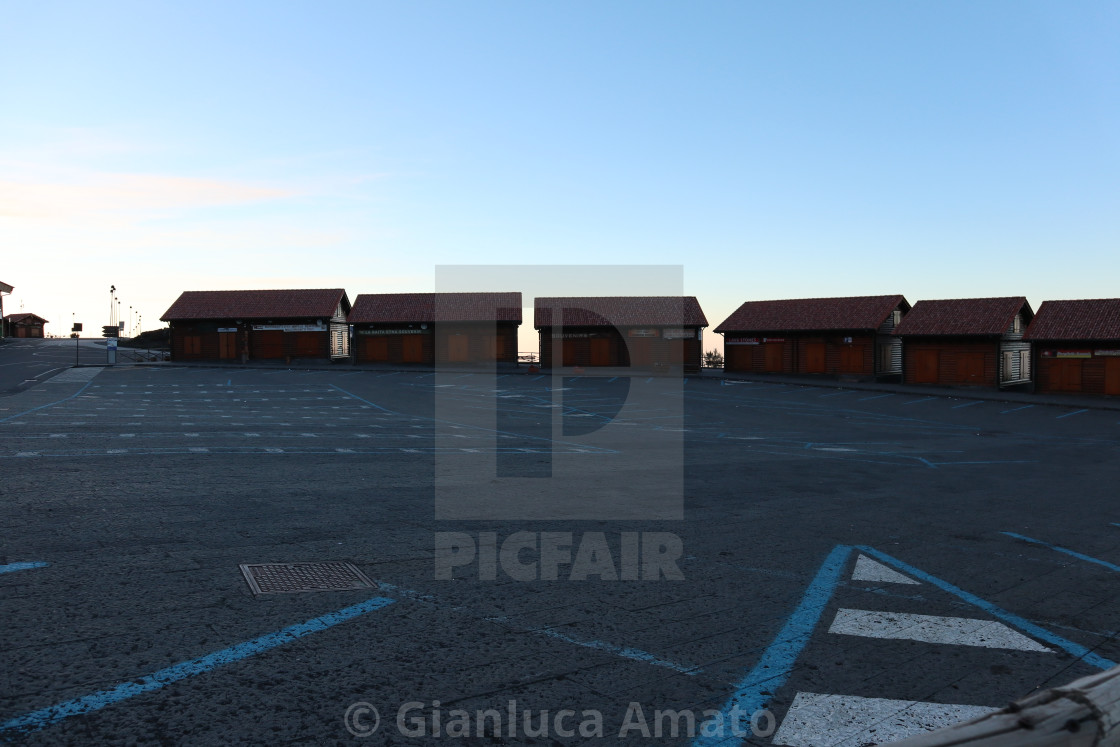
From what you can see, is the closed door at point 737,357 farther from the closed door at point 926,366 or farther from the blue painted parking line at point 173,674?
the blue painted parking line at point 173,674

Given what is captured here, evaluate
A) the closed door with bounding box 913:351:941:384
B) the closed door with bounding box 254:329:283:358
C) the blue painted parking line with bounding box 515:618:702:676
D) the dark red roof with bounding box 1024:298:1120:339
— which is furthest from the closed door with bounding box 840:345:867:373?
the blue painted parking line with bounding box 515:618:702:676

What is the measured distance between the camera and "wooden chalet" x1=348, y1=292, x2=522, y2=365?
198ft

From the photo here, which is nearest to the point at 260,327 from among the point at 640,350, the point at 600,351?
the point at 600,351

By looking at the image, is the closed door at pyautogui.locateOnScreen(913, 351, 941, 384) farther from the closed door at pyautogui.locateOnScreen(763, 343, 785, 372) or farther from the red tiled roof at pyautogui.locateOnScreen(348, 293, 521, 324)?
the red tiled roof at pyautogui.locateOnScreen(348, 293, 521, 324)

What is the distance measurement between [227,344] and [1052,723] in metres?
65.0

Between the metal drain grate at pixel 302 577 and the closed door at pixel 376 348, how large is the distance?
182 ft

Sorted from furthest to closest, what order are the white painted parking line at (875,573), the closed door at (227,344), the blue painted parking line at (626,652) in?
the closed door at (227,344) < the white painted parking line at (875,573) < the blue painted parking line at (626,652)

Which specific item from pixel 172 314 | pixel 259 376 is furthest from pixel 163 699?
pixel 172 314

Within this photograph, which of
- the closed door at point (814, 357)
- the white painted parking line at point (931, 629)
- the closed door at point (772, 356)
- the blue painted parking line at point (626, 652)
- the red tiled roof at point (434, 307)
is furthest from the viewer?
the red tiled roof at point (434, 307)

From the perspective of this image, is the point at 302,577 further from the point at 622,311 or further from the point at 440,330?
the point at 440,330

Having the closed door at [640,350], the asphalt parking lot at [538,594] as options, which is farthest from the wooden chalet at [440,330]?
the asphalt parking lot at [538,594]

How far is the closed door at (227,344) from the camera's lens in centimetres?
6125

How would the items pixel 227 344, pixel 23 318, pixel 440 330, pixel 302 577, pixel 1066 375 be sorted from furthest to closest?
pixel 23 318 → pixel 227 344 → pixel 440 330 → pixel 1066 375 → pixel 302 577

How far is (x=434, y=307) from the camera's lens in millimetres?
61375
